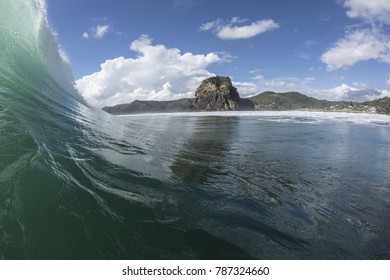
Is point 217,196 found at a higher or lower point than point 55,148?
lower

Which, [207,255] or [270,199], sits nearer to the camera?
[207,255]

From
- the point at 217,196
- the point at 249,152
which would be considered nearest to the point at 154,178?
the point at 217,196

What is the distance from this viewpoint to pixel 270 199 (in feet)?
24.3

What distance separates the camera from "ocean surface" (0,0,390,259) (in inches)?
191

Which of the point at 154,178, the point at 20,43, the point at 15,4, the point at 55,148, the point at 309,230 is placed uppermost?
the point at 15,4

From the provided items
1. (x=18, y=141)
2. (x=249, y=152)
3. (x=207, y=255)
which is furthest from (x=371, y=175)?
(x=18, y=141)

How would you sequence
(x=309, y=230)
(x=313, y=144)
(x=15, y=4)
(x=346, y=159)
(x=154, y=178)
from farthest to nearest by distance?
1. (x=15, y=4)
2. (x=313, y=144)
3. (x=346, y=159)
4. (x=154, y=178)
5. (x=309, y=230)

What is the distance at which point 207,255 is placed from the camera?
4.78 meters

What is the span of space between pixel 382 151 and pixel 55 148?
1429 centimetres

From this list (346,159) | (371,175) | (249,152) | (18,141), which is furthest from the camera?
(249,152)

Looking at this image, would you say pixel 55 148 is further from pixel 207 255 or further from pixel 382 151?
pixel 382 151

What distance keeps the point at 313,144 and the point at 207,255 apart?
13274 mm

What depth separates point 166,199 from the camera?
22.2 ft

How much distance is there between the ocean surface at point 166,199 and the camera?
4848 mm
